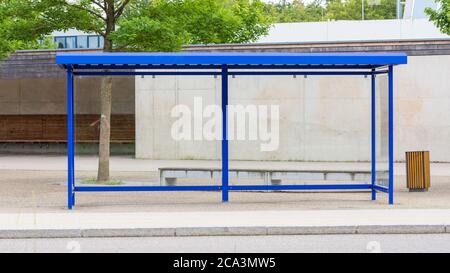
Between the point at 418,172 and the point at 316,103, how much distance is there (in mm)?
11066

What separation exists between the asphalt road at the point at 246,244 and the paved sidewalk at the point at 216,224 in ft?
0.81

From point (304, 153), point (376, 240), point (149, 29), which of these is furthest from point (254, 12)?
point (376, 240)

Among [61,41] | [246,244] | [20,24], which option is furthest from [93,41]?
[246,244]

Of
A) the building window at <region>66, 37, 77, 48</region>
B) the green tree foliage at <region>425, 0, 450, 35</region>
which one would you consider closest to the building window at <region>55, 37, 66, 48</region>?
the building window at <region>66, 37, 77, 48</region>

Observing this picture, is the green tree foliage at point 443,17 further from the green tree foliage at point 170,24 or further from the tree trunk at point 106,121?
the tree trunk at point 106,121

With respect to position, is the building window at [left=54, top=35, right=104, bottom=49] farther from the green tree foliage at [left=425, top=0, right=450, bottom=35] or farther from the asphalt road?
the asphalt road

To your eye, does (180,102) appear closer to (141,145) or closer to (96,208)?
(141,145)

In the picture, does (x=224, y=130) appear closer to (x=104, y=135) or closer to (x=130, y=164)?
(x=104, y=135)

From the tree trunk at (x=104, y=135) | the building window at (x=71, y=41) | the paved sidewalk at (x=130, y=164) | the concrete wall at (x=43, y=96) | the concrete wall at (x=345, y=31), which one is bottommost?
the paved sidewalk at (x=130, y=164)

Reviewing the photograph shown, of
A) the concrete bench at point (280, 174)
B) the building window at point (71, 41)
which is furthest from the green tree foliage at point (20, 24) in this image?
the building window at point (71, 41)

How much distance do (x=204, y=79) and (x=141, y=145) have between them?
3.20m

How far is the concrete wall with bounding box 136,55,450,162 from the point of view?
93.9ft

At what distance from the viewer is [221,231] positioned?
1286cm

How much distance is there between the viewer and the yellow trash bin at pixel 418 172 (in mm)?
19188
